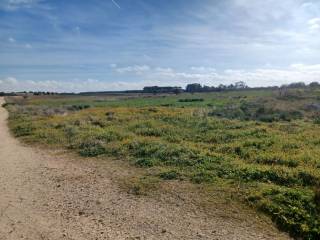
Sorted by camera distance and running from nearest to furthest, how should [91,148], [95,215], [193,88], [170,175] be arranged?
[95,215], [170,175], [91,148], [193,88]

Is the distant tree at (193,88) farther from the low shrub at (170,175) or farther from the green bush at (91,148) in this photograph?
the low shrub at (170,175)

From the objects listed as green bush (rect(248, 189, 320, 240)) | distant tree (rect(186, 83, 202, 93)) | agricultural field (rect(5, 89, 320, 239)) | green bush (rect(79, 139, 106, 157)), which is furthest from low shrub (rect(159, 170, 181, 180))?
distant tree (rect(186, 83, 202, 93))

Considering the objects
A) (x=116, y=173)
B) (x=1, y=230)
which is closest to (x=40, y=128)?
(x=116, y=173)

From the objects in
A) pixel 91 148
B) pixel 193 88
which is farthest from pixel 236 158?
pixel 193 88

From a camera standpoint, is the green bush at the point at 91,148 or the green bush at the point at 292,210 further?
the green bush at the point at 91,148

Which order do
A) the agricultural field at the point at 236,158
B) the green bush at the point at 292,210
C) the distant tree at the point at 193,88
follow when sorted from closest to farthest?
the green bush at the point at 292,210 → the agricultural field at the point at 236,158 → the distant tree at the point at 193,88

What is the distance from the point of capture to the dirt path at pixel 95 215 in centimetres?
688

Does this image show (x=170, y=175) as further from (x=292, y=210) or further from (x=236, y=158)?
(x=292, y=210)

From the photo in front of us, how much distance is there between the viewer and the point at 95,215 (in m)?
7.93

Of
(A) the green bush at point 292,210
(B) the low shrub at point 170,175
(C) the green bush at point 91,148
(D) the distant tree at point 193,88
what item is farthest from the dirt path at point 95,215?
(D) the distant tree at point 193,88

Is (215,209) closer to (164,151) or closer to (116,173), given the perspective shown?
(116,173)

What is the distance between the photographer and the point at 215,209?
795cm

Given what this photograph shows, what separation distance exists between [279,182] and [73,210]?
5022mm

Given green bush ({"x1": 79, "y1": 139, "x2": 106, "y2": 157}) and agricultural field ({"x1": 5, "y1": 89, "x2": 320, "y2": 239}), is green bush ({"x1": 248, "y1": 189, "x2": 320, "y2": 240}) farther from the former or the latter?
green bush ({"x1": 79, "y1": 139, "x2": 106, "y2": 157})
